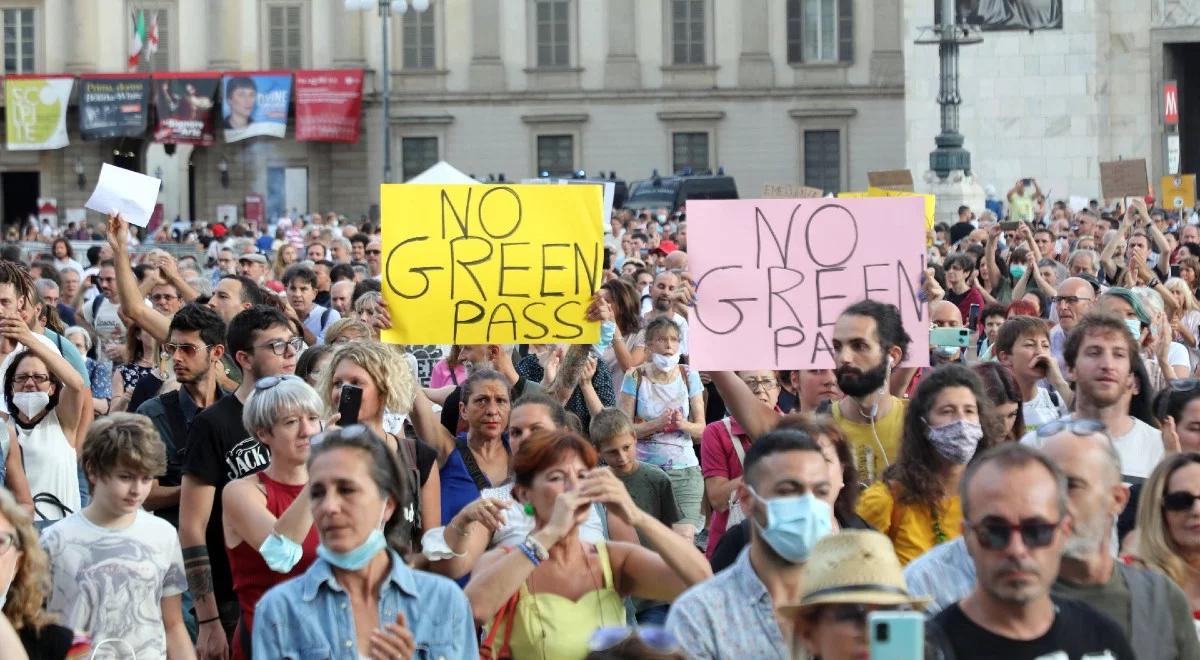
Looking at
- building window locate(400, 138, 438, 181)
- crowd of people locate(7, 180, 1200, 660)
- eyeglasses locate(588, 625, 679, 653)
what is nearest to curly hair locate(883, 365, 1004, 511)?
crowd of people locate(7, 180, 1200, 660)

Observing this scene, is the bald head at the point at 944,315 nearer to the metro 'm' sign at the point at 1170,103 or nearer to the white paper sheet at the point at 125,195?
the white paper sheet at the point at 125,195

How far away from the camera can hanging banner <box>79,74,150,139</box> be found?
55250 millimetres

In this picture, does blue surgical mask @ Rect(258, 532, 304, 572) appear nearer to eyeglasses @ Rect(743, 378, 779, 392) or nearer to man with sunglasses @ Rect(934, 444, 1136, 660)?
man with sunglasses @ Rect(934, 444, 1136, 660)

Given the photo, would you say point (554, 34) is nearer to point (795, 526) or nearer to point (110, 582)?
point (110, 582)

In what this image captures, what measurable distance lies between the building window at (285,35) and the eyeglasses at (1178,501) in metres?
52.9

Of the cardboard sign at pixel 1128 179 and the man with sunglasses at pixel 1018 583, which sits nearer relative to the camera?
the man with sunglasses at pixel 1018 583

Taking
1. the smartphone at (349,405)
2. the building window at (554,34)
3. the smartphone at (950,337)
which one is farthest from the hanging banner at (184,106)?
the smartphone at (349,405)

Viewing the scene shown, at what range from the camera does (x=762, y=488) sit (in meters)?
5.00

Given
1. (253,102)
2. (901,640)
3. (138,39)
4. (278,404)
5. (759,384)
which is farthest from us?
(138,39)

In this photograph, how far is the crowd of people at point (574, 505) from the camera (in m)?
4.56

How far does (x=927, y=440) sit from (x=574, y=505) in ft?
4.48

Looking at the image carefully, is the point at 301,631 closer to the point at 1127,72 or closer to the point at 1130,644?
the point at 1130,644

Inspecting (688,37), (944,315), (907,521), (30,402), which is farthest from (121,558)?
(688,37)

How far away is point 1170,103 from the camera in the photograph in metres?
37.4
